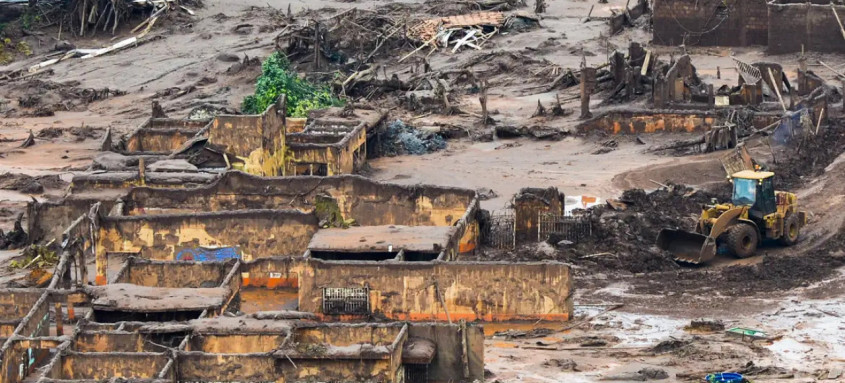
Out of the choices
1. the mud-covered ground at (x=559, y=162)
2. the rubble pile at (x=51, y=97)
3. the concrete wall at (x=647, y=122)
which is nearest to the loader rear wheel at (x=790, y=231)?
the mud-covered ground at (x=559, y=162)

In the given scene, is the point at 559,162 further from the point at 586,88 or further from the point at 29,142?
the point at 29,142

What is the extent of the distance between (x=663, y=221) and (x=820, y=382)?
11.7 m

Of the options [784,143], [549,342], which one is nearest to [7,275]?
[549,342]

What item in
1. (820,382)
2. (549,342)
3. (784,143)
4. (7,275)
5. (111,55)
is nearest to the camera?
(820,382)

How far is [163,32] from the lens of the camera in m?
74.4

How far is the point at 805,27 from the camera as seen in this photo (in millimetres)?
62312

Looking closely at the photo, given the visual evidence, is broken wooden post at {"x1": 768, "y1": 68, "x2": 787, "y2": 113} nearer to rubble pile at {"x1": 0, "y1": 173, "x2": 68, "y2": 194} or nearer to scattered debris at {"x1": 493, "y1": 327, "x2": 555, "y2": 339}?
scattered debris at {"x1": 493, "y1": 327, "x2": 555, "y2": 339}

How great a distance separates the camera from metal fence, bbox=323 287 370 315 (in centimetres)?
4028

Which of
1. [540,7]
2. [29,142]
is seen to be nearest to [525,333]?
[29,142]

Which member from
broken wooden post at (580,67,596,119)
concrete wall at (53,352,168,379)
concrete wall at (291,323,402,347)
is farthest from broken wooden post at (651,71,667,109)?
concrete wall at (53,352,168,379)

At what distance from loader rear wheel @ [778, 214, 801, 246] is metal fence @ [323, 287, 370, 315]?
10005mm

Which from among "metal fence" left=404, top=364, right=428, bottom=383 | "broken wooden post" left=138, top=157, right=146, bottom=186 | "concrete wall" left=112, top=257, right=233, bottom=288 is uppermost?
"broken wooden post" left=138, top=157, right=146, bottom=186

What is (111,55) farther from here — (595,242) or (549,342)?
(549,342)

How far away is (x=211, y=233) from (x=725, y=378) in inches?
557
